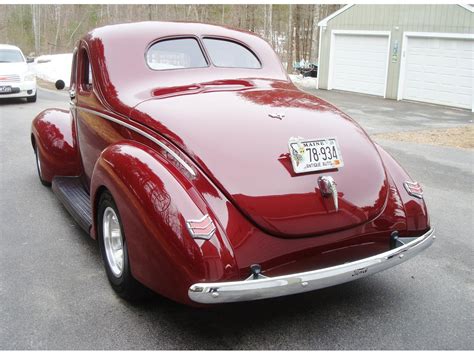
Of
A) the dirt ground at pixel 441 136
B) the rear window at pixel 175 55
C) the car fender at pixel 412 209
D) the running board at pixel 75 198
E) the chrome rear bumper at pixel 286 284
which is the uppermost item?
the rear window at pixel 175 55

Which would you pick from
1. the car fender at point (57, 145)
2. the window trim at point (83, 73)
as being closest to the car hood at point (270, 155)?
the window trim at point (83, 73)

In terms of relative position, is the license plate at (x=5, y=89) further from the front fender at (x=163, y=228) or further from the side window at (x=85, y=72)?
the front fender at (x=163, y=228)

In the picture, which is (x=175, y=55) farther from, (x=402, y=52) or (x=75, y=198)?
(x=402, y=52)

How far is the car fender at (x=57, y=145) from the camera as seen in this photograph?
17.3 feet

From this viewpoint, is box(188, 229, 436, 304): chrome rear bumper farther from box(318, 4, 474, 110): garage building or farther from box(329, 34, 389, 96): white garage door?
box(329, 34, 389, 96): white garage door

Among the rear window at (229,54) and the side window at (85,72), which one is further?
the side window at (85,72)

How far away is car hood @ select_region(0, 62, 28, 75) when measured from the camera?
13.8m

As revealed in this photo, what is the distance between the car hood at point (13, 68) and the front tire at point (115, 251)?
38.5 feet

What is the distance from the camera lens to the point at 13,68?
14.1 metres

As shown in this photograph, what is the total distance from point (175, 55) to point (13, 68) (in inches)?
444

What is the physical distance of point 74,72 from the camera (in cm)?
524

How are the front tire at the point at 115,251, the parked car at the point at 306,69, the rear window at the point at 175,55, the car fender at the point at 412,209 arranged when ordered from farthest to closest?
the parked car at the point at 306,69 → the rear window at the point at 175,55 → the car fender at the point at 412,209 → the front tire at the point at 115,251

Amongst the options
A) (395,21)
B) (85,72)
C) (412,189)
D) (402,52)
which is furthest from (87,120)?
(395,21)

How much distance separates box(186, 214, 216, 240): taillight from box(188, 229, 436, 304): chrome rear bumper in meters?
0.26
